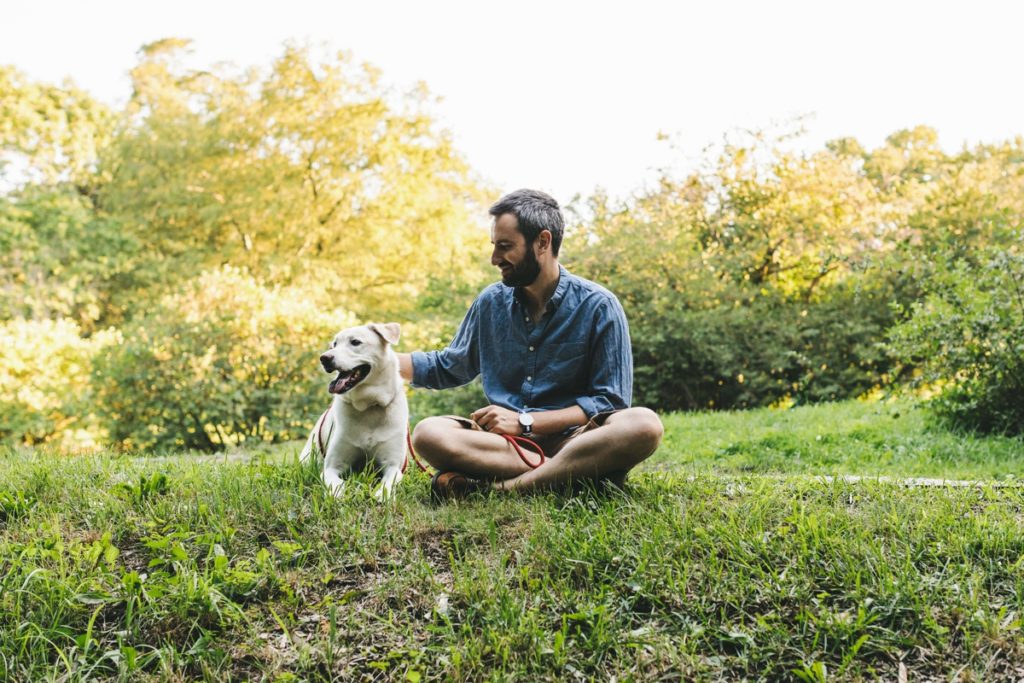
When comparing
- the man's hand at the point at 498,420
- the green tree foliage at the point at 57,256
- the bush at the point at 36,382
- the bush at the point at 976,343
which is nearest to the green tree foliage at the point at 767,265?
the bush at the point at 976,343

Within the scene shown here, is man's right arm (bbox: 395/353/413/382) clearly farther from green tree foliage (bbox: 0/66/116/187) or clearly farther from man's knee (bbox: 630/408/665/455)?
green tree foliage (bbox: 0/66/116/187)

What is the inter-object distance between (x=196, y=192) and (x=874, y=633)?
2093cm

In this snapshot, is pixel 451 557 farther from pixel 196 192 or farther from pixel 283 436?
pixel 196 192

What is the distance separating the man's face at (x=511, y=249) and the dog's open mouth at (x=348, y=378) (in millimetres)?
857

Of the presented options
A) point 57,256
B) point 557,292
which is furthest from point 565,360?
point 57,256

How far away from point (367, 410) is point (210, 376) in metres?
6.76

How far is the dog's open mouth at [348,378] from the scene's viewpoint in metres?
3.92

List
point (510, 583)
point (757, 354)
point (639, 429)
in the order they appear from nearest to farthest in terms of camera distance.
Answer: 1. point (510, 583)
2. point (639, 429)
3. point (757, 354)

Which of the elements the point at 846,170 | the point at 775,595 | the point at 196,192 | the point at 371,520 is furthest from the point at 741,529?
the point at 196,192

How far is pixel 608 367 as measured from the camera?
3812 millimetres

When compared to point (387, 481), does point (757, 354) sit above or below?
below

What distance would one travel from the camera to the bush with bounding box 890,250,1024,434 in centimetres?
650

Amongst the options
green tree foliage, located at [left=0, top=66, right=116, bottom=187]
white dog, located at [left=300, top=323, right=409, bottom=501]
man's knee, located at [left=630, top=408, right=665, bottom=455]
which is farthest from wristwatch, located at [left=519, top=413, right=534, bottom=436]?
green tree foliage, located at [left=0, top=66, right=116, bottom=187]

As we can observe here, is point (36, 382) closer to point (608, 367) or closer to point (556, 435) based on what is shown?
point (556, 435)
